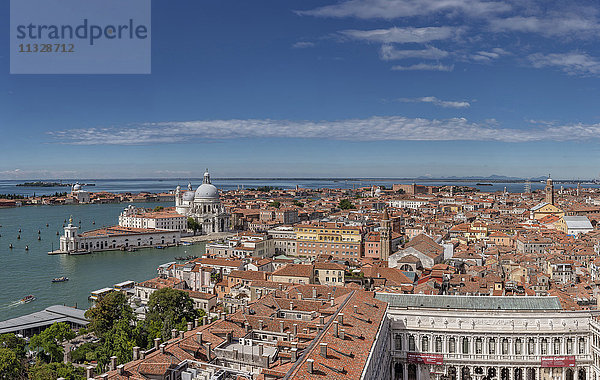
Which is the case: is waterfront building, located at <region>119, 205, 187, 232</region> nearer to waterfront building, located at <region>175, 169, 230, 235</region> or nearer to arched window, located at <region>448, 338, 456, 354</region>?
waterfront building, located at <region>175, 169, 230, 235</region>

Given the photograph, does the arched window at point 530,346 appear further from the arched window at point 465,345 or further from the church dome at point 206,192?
the church dome at point 206,192

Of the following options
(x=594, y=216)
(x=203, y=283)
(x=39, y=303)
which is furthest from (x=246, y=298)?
(x=594, y=216)

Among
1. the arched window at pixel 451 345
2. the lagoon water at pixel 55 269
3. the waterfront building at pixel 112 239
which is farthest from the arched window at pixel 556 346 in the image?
the waterfront building at pixel 112 239

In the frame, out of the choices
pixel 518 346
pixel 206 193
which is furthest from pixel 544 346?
pixel 206 193

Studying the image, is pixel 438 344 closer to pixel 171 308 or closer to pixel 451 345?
pixel 451 345

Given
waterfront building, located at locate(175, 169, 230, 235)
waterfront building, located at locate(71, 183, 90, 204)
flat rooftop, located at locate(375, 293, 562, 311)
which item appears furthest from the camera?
waterfront building, located at locate(71, 183, 90, 204)

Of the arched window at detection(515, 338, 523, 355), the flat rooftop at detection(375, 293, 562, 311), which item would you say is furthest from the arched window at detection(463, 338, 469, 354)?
the arched window at detection(515, 338, 523, 355)
